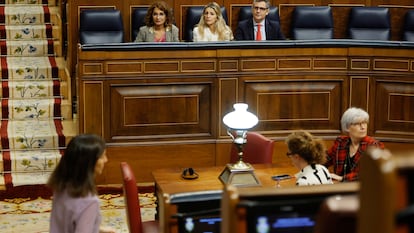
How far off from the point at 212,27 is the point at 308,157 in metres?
3.62

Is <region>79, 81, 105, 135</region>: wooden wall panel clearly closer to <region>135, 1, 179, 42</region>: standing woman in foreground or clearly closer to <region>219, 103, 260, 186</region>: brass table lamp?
<region>135, 1, 179, 42</region>: standing woman in foreground

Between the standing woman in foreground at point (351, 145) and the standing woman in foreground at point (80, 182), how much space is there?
6.57ft

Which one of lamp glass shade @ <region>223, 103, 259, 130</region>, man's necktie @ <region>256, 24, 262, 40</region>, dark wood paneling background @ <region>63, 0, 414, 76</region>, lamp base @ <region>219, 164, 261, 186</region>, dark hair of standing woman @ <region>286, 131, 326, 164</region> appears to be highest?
dark wood paneling background @ <region>63, 0, 414, 76</region>

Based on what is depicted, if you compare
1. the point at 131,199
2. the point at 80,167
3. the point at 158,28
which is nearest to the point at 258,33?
the point at 158,28

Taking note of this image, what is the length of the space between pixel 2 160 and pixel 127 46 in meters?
1.55

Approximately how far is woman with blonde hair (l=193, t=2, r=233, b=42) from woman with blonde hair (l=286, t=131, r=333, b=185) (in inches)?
138

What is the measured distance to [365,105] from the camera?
6910mm

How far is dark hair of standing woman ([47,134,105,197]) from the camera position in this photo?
128 inches

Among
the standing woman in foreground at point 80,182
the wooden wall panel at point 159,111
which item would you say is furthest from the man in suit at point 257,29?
the standing woman in foreground at point 80,182

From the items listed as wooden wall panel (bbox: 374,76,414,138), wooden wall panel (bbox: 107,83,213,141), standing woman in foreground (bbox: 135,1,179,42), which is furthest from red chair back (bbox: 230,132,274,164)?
standing woman in foreground (bbox: 135,1,179,42)

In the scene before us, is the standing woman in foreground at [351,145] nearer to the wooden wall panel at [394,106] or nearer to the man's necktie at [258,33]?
the wooden wall panel at [394,106]

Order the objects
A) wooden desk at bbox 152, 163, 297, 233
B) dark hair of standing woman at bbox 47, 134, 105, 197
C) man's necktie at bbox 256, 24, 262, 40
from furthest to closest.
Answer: man's necktie at bbox 256, 24, 262, 40, wooden desk at bbox 152, 163, 297, 233, dark hair of standing woman at bbox 47, 134, 105, 197

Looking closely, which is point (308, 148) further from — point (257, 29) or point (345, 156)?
point (257, 29)

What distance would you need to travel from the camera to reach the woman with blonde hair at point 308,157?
4.20 meters
